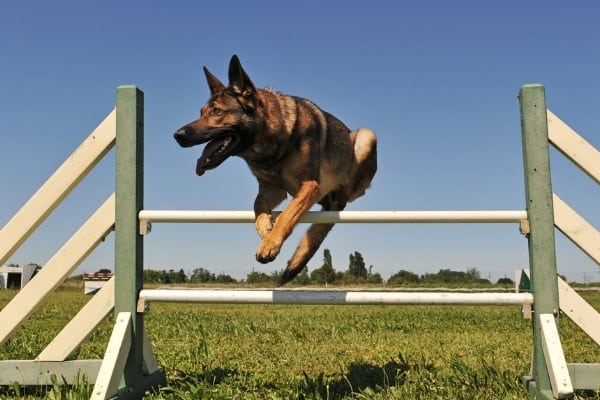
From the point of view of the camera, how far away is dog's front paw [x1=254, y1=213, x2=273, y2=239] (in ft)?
11.8

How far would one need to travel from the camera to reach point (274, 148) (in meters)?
3.93

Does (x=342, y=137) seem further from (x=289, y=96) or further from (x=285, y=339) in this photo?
(x=285, y=339)

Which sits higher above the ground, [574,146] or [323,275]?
[574,146]

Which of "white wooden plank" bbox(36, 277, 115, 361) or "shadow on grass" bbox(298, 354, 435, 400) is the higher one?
"white wooden plank" bbox(36, 277, 115, 361)

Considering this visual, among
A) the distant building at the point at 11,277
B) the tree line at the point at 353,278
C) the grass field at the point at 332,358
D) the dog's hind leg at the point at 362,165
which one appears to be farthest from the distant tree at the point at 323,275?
the dog's hind leg at the point at 362,165

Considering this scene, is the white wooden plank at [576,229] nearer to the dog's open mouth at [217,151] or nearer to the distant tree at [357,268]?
the dog's open mouth at [217,151]

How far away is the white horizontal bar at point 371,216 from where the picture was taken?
3326 mm

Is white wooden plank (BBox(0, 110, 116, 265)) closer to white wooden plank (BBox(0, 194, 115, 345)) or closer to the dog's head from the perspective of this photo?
white wooden plank (BBox(0, 194, 115, 345))

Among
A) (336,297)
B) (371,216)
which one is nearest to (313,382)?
(336,297)

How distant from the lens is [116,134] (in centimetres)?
359

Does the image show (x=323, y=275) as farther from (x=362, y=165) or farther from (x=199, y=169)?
(x=199, y=169)

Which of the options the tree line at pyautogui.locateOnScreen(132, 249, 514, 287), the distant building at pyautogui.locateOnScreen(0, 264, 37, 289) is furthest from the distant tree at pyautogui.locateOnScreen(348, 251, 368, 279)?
the distant building at pyautogui.locateOnScreen(0, 264, 37, 289)

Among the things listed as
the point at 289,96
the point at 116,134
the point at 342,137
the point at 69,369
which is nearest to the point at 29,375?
the point at 69,369

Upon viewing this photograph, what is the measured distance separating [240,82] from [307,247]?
1.46m
